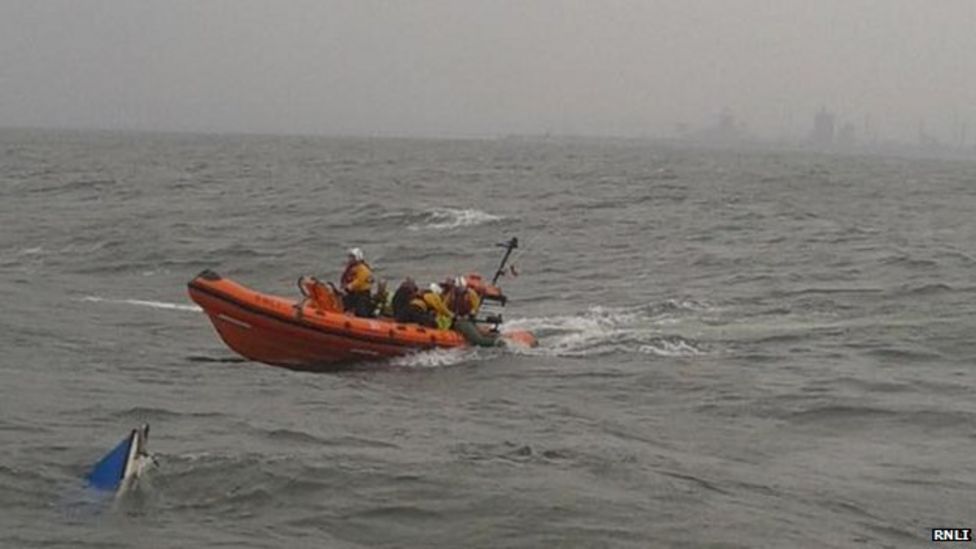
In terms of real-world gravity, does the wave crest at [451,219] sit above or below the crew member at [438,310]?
below

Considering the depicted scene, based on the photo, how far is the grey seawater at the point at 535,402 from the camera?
7891 mm

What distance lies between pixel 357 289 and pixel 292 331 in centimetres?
130

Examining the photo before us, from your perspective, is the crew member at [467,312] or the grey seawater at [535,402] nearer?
the grey seawater at [535,402]

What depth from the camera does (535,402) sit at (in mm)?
12375

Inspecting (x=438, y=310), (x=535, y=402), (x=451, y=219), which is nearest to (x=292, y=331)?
(x=438, y=310)

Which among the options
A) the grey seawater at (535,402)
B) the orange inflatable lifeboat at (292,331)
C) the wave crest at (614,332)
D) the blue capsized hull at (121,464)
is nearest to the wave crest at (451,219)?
the grey seawater at (535,402)

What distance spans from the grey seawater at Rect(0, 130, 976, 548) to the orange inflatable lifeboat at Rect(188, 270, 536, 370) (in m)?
0.28

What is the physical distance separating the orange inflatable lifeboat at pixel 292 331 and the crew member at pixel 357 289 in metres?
0.60

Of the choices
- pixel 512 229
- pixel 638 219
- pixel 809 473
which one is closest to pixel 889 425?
pixel 809 473

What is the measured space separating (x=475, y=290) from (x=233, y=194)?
1212 inches

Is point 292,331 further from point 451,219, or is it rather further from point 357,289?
point 451,219

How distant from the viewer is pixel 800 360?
582 inches

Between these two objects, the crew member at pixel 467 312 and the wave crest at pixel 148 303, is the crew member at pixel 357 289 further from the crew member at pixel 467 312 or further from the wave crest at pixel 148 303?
the wave crest at pixel 148 303

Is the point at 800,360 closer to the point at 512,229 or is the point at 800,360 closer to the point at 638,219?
the point at 512,229
